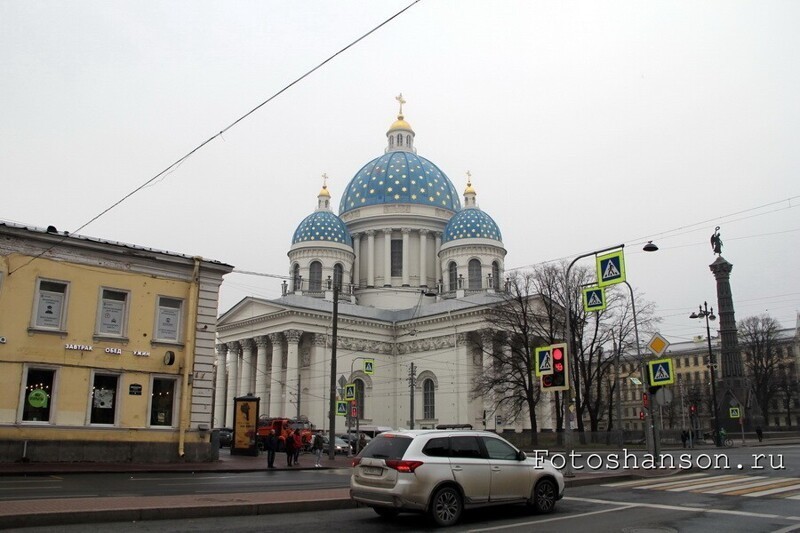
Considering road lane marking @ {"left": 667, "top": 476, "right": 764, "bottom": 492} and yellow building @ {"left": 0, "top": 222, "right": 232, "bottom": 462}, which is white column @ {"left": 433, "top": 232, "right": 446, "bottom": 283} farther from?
road lane marking @ {"left": 667, "top": 476, "right": 764, "bottom": 492}

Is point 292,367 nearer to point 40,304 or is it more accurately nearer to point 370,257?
point 370,257

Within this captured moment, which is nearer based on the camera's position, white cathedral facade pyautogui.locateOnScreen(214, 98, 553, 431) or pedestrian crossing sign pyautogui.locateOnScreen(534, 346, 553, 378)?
pedestrian crossing sign pyautogui.locateOnScreen(534, 346, 553, 378)

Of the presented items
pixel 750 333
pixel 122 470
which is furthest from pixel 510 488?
pixel 750 333

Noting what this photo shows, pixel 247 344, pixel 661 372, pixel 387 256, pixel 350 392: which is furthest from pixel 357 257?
pixel 661 372

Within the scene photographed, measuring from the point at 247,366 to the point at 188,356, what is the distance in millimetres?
44504

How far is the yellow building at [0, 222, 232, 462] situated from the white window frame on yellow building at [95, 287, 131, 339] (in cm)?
4

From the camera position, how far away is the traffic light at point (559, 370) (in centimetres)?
1862

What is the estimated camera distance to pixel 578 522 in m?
11.9

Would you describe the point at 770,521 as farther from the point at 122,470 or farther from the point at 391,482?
the point at 122,470

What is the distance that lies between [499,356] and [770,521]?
3836 cm

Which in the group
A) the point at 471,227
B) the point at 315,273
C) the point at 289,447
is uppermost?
the point at 471,227

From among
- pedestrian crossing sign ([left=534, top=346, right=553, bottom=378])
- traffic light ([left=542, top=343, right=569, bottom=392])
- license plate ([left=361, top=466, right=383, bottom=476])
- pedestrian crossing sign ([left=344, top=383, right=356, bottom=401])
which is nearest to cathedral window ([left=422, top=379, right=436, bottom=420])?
pedestrian crossing sign ([left=344, top=383, right=356, bottom=401])

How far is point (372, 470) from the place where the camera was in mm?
11953

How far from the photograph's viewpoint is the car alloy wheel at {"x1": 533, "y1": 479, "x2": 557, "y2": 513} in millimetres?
13148
